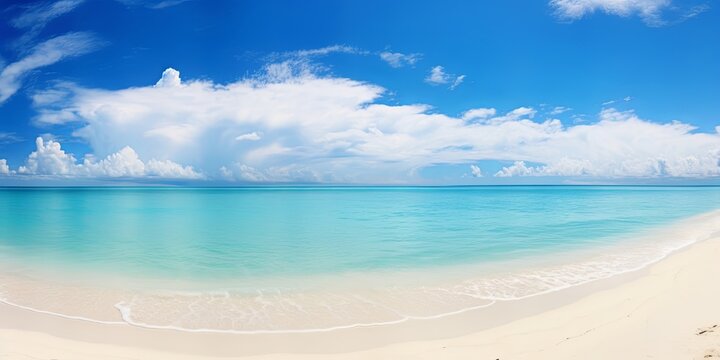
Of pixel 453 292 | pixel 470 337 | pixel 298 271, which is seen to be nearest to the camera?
pixel 470 337

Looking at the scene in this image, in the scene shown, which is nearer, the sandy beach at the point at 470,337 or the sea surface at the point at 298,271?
the sandy beach at the point at 470,337

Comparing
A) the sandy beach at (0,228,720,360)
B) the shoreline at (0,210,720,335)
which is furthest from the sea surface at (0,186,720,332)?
the sandy beach at (0,228,720,360)

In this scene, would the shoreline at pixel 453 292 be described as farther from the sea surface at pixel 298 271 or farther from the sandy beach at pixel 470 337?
the sandy beach at pixel 470 337

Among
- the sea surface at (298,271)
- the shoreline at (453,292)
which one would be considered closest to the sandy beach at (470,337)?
the shoreline at (453,292)

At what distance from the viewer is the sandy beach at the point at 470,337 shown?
20.2 feet

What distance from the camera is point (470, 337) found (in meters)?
7.11

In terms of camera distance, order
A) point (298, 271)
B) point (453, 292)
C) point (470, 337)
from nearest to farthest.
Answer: point (470, 337) < point (453, 292) < point (298, 271)

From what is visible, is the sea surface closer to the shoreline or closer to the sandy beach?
the shoreline

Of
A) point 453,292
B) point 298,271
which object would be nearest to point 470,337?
point 453,292

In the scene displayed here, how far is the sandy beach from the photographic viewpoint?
20.2 ft

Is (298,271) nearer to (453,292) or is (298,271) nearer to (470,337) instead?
(453,292)

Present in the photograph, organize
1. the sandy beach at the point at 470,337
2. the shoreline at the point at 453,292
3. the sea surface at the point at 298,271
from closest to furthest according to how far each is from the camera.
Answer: the sandy beach at the point at 470,337
the shoreline at the point at 453,292
the sea surface at the point at 298,271

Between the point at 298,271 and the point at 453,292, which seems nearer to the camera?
the point at 453,292

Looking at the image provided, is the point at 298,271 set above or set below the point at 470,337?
below
